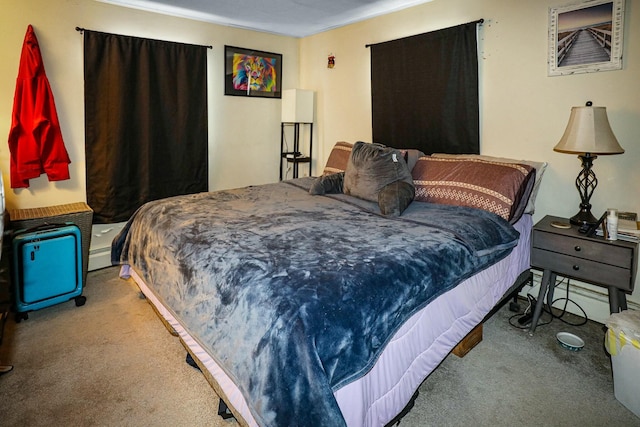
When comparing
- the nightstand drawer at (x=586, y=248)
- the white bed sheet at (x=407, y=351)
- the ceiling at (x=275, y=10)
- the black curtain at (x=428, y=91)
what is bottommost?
the white bed sheet at (x=407, y=351)

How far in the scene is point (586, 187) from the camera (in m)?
2.40

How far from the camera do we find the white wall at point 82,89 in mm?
2893

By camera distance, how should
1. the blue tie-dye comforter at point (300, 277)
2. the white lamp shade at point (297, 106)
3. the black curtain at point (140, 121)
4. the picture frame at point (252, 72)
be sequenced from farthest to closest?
the white lamp shade at point (297, 106)
the picture frame at point (252, 72)
the black curtain at point (140, 121)
the blue tie-dye comforter at point (300, 277)

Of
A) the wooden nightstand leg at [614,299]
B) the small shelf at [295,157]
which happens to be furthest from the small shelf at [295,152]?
the wooden nightstand leg at [614,299]

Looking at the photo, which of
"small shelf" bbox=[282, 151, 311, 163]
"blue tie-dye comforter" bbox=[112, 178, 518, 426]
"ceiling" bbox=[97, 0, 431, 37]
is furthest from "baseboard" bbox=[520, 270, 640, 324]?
"small shelf" bbox=[282, 151, 311, 163]

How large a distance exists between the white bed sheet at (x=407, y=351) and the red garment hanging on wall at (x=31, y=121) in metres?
1.65

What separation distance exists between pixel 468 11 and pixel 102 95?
3.14 metres

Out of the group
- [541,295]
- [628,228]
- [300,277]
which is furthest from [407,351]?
[628,228]

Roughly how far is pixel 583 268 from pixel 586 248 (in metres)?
0.12

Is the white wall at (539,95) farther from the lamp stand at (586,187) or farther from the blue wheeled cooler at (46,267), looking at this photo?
the blue wheeled cooler at (46,267)

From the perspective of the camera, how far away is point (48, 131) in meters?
2.99

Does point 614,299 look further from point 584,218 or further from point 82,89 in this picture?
point 82,89

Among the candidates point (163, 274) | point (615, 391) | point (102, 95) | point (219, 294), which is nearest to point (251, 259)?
point (219, 294)

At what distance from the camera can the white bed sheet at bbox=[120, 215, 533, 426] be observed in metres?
1.32
